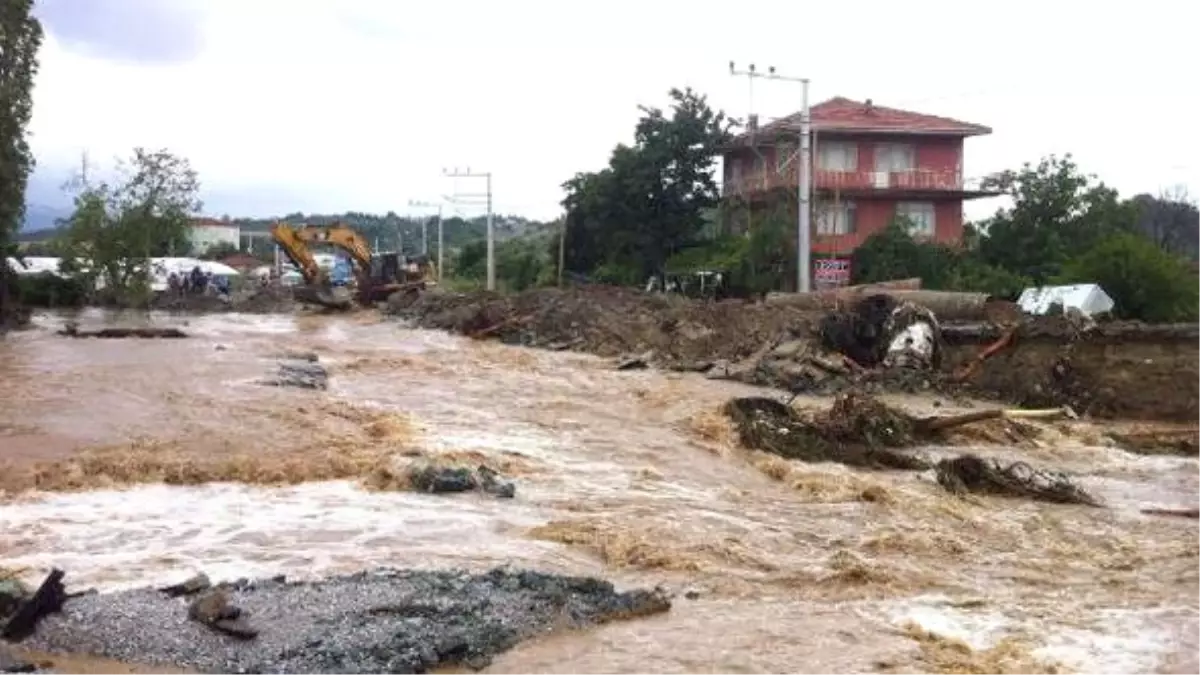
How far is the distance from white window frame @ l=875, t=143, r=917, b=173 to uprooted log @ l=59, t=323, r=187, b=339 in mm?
27686

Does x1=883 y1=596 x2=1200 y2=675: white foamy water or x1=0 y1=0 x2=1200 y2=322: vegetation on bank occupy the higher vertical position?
x1=0 y1=0 x2=1200 y2=322: vegetation on bank

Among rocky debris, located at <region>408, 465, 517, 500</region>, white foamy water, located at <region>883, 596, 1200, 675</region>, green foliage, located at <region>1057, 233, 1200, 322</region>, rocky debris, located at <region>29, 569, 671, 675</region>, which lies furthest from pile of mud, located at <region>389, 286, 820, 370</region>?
rocky debris, located at <region>29, 569, 671, 675</region>

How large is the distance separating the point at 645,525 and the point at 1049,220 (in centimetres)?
3624

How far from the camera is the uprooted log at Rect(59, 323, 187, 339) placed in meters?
32.5

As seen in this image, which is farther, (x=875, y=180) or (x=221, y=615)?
(x=875, y=180)

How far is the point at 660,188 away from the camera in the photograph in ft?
165

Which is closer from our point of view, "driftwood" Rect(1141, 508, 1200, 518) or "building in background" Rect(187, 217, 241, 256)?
"driftwood" Rect(1141, 508, 1200, 518)

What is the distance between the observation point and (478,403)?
2114 cm

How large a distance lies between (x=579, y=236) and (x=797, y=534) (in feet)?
150

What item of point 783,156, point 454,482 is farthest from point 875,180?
point 454,482

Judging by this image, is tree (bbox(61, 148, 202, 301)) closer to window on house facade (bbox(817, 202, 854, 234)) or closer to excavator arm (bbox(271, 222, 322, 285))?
excavator arm (bbox(271, 222, 322, 285))

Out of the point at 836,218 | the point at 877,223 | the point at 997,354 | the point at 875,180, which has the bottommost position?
the point at 997,354

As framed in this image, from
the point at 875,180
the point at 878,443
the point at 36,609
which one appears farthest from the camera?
the point at 875,180

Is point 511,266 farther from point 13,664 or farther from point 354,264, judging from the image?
point 13,664
